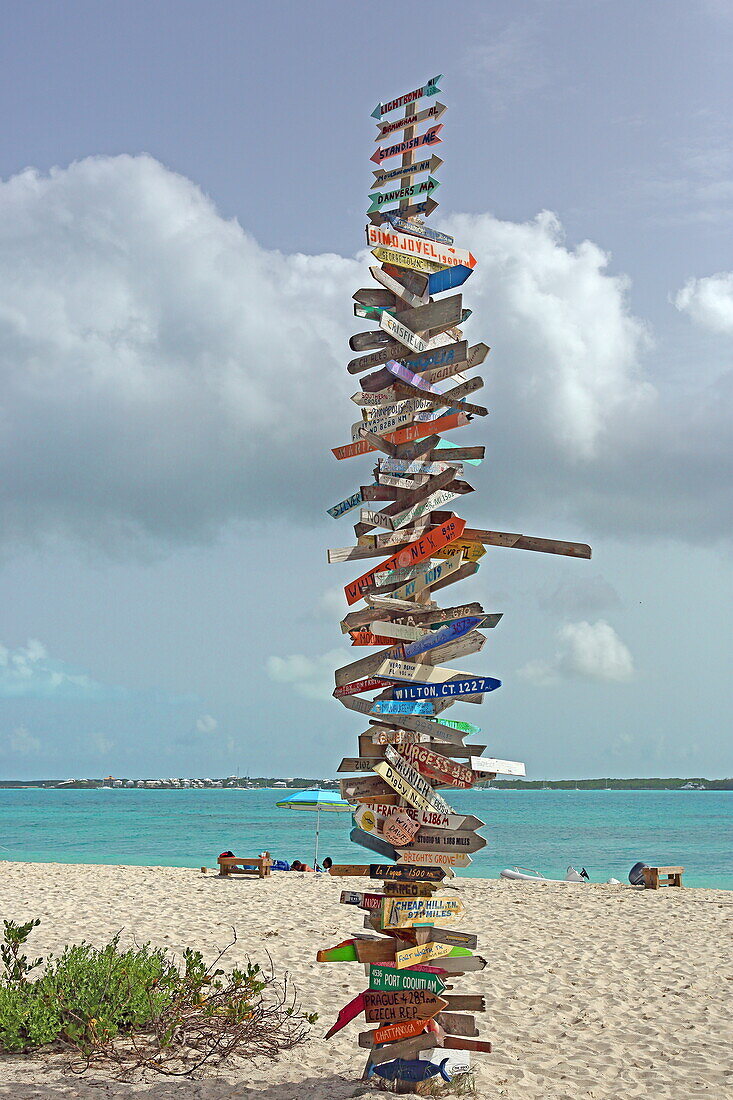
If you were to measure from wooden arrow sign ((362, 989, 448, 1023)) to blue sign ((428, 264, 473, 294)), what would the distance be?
13.2 ft

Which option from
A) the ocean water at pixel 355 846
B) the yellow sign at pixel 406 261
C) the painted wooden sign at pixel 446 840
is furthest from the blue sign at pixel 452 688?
the ocean water at pixel 355 846

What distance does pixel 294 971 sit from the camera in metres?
8.73

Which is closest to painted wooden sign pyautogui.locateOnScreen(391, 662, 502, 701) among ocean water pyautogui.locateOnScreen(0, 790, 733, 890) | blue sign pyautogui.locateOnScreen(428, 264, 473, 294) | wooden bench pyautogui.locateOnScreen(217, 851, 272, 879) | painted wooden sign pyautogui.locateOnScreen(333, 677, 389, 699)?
painted wooden sign pyautogui.locateOnScreen(333, 677, 389, 699)

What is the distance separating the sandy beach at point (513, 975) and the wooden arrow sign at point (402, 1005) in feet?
1.41

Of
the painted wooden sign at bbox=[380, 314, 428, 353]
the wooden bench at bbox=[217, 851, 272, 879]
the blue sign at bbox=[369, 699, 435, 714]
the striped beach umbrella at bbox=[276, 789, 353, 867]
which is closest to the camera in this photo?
the blue sign at bbox=[369, 699, 435, 714]

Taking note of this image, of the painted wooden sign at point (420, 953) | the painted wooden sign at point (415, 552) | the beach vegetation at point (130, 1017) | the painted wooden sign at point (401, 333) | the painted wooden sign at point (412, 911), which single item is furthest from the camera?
the beach vegetation at point (130, 1017)

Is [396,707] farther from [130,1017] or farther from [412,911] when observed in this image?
[130,1017]

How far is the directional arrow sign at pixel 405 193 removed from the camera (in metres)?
5.75

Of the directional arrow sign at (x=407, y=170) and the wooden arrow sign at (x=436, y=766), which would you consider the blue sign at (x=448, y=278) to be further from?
the wooden arrow sign at (x=436, y=766)

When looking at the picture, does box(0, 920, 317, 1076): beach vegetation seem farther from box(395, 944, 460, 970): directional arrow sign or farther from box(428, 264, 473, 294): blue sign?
box(428, 264, 473, 294): blue sign

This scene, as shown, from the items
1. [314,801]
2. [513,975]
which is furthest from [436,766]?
[314,801]

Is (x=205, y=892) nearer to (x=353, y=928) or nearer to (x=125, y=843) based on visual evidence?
(x=353, y=928)

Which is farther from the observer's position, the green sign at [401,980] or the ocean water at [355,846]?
the ocean water at [355,846]

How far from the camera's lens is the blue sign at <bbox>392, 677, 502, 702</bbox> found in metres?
5.08
